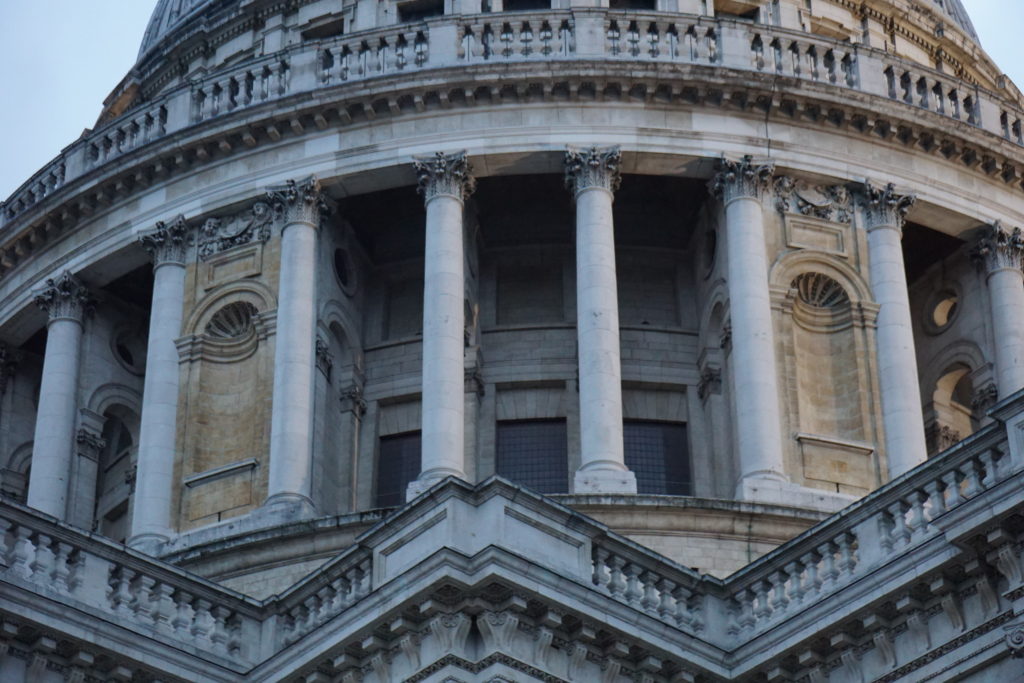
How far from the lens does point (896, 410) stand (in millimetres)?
39188

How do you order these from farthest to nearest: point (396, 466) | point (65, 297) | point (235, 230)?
point (65, 297) < point (235, 230) < point (396, 466)

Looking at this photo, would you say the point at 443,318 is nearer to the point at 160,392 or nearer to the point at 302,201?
the point at 302,201

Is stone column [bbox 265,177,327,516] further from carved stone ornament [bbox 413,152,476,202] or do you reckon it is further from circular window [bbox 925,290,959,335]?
circular window [bbox 925,290,959,335]

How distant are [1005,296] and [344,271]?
39.0ft

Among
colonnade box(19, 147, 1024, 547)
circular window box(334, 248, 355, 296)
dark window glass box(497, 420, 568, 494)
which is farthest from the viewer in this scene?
circular window box(334, 248, 355, 296)

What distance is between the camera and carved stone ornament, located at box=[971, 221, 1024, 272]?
140 ft

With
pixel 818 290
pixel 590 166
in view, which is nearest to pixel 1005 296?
pixel 818 290

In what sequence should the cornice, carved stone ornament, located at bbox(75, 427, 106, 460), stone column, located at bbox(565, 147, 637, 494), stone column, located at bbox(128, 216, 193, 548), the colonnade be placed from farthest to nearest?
carved stone ornament, located at bbox(75, 427, 106, 460) < the cornice < stone column, located at bbox(128, 216, 193, 548) < the colonnade < stone column, located at bbox(565, 147, 637, 494)

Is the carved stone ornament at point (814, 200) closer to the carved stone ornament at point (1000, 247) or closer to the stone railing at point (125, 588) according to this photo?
the carved stone ornament at point (1000, 247)

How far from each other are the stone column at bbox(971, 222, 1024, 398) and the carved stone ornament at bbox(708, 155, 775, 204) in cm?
460

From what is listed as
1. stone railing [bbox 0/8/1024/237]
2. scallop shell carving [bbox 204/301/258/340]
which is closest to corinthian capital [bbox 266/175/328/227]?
stone railing [bbox 0/8/1024/237]

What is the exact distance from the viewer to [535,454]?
41.6 m

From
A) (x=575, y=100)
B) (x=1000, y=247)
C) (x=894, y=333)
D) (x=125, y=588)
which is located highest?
(x=575, y=100)

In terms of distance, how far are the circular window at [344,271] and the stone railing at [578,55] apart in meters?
2.59
